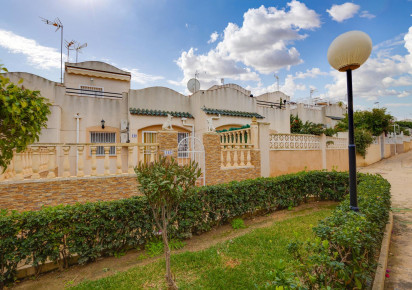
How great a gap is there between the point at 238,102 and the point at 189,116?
12.3ft

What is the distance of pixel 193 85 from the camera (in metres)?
14.9

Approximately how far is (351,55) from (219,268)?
4197mm

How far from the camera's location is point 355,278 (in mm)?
2135

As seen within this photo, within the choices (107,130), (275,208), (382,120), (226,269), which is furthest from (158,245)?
(382,120)

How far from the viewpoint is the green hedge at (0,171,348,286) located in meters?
3.28

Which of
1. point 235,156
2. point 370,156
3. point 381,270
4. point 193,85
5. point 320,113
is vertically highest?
point 193,85

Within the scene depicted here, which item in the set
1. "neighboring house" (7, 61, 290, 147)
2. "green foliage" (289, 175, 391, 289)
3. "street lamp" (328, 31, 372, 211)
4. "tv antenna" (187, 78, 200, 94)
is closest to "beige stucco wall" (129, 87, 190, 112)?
"neighboring house" (7, 61, 290, 147)

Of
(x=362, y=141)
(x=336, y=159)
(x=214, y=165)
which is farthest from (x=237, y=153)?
(x=362, y=141)

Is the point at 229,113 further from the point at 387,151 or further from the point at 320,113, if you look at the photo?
the point at 387,151

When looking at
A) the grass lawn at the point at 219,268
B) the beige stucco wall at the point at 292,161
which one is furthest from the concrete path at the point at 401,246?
the beige stucco wall at the point at 292,161

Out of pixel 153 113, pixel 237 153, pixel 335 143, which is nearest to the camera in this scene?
pixel 237 153

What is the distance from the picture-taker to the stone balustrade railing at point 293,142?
10188mm

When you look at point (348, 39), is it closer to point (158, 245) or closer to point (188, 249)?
point (188, 249)

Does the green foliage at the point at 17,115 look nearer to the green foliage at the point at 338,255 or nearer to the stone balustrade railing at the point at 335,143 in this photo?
the green foliage at the point at 338,255
